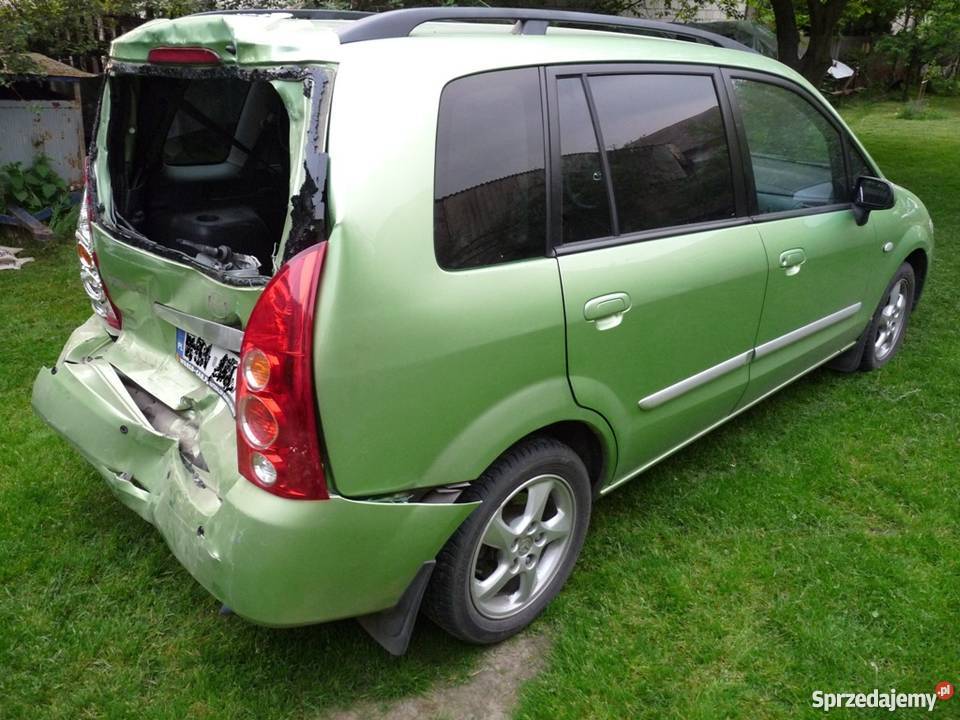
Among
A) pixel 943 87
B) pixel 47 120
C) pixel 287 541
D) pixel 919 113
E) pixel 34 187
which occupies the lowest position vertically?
pixel 943 87

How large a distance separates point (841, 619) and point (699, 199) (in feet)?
4.90

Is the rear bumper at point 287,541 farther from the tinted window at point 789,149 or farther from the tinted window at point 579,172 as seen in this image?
the tinted window at point 789,149

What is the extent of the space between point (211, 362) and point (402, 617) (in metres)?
0.89

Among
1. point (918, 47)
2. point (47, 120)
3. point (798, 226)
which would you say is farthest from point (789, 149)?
point (918, 47)

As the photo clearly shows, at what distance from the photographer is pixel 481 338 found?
2064 millimetres

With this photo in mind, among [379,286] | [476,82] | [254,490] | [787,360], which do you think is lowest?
[787,360]

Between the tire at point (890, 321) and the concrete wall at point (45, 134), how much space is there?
698 cm

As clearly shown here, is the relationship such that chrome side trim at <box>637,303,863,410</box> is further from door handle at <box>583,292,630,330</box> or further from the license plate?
the license plate

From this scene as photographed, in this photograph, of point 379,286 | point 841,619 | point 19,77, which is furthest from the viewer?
point 19,77

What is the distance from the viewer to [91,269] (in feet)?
9.12

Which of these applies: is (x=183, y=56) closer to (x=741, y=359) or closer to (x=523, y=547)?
(x=523, y=547)

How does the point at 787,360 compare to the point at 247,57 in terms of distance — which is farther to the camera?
the point at 787,360

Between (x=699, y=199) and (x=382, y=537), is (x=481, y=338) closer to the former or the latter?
(x=382, y=537)

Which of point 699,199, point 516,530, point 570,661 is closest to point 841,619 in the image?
point 570,661
